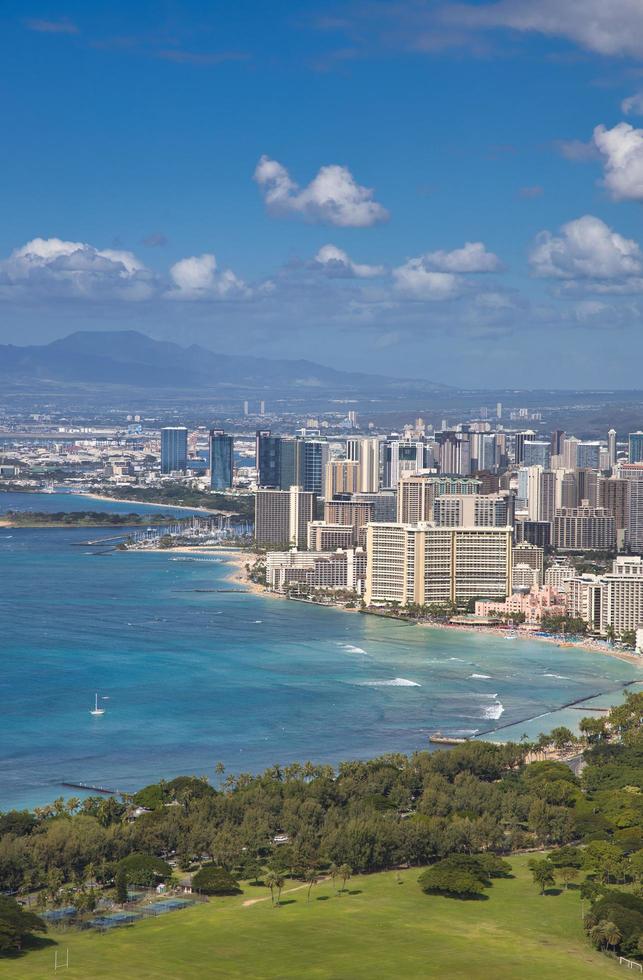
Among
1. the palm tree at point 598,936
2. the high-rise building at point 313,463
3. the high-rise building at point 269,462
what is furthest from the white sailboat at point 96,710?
the high-rise building at point 269,462

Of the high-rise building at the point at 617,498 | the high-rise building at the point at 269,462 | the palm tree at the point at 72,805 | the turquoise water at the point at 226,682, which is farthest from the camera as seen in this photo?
the high-rise building at the point at 269,462

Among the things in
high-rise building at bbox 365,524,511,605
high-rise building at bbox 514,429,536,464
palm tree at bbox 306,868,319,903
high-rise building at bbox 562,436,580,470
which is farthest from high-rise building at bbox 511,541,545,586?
high-rise building at bbox 514,429,536,464

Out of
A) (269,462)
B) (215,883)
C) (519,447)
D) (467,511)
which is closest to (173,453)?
(519,447)

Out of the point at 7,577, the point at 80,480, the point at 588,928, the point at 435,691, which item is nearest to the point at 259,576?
the point at 7,577

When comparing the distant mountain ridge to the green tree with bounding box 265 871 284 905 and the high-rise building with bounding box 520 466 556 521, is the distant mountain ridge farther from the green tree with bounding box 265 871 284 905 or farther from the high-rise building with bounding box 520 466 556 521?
the green tree with bounding box 265 871 284 905

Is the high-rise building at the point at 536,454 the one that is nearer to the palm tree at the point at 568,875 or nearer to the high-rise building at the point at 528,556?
the high-rise building at the point at 528,556
